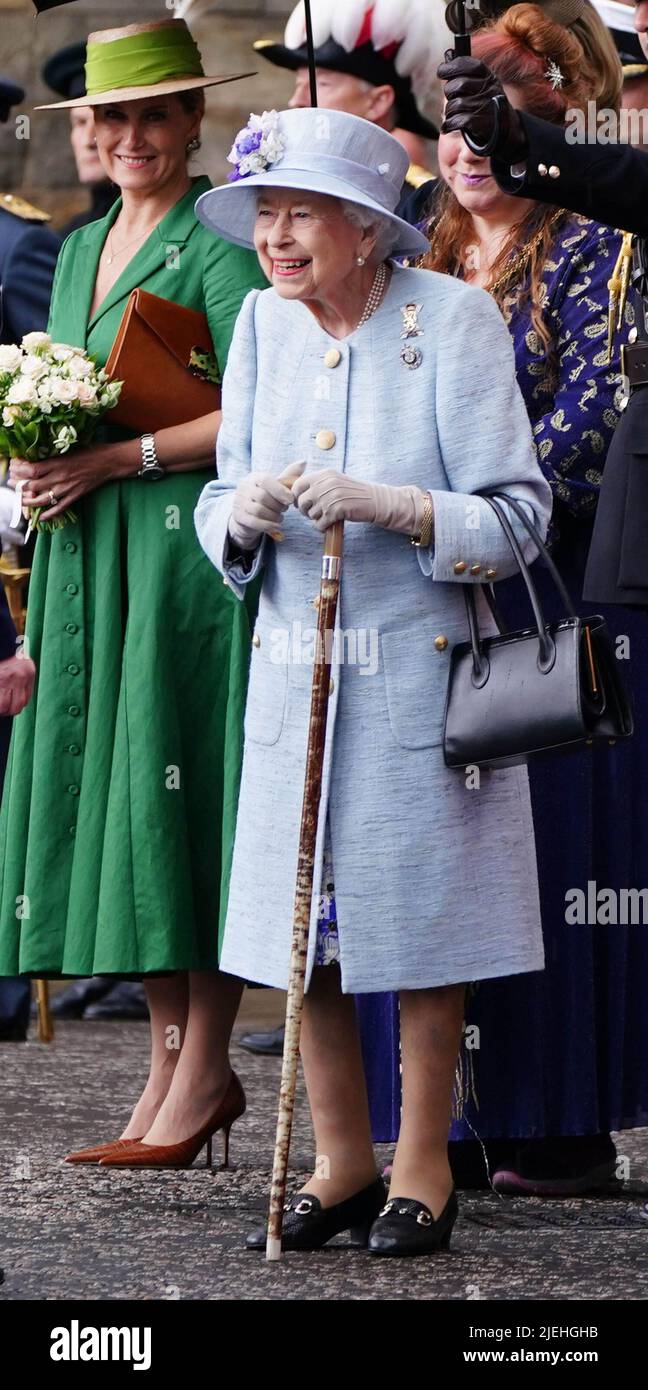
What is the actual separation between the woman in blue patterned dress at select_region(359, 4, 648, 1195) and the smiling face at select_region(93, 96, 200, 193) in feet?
1.98

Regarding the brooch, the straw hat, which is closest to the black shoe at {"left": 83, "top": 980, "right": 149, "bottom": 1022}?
the straw hat

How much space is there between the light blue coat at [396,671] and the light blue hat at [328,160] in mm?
163

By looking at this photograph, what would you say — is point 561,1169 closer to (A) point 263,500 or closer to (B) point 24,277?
(A) point 263,500

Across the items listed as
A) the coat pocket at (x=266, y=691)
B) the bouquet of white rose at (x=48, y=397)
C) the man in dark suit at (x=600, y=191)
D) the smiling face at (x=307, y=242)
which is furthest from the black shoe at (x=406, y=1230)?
the bouquet of white rose at (x=48, y=397)

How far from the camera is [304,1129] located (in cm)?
568

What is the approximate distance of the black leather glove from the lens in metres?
3.99

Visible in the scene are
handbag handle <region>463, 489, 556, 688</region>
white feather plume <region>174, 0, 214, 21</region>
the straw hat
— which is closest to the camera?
handbag handle <region>463, 489, 556, 688</region>

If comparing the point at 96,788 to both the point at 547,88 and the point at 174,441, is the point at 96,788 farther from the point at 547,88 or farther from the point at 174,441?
the point at 547,88

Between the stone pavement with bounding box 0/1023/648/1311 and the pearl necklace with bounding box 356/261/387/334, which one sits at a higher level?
the pearl necklace with bounding box 356/261/387/334

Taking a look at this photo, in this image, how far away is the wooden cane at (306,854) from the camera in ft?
13.5

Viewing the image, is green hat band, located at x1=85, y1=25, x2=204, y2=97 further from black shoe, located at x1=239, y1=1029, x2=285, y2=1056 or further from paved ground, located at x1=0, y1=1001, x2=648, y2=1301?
black shoe, located at x1=239, y1=1029, x2=285, y2=1056

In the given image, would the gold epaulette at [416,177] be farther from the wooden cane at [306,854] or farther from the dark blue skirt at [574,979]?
the wooden cane at [306,854]

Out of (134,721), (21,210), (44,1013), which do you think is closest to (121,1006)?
(44,1013)
